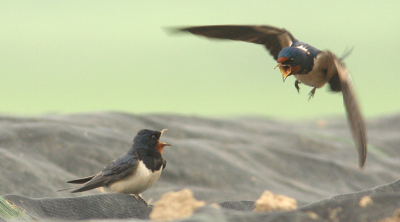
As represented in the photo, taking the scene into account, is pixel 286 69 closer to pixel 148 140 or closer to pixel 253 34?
pixel 253 34

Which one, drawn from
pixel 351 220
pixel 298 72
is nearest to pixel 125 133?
pixel 298 72

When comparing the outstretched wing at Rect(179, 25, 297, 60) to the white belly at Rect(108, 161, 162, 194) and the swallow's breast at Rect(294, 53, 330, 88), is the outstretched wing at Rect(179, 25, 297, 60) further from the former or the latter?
the white belly at Rect(108, 161, 162, 194)

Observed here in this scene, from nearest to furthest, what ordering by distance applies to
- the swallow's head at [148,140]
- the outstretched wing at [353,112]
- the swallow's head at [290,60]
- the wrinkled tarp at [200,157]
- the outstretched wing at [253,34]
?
the outstretched wing at [353,112] < the swallow's head at [290,60] < the swallow's head at [148,140] < the outstretched wing at [253,34] < the wrinkled tarp at [200,157]

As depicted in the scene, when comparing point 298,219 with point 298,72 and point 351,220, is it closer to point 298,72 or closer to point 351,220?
point 351,220

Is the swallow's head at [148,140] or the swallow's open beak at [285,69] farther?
the swallow's head at [148,140]

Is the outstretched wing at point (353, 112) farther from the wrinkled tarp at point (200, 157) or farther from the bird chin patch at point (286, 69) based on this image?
the wrinkled tarp at point (200, 157)

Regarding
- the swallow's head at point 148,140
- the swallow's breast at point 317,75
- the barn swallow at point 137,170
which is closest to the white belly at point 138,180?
the barn swallow at point 137,170

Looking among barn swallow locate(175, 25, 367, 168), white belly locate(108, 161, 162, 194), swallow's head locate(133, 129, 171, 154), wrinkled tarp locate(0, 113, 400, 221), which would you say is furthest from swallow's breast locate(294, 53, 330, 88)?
wrinkled tarp locate(0, 113, 400, 221)

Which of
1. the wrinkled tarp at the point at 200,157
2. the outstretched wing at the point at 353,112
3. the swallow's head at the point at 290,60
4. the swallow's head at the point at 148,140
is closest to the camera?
the outstretched wing at the point at 353,112
